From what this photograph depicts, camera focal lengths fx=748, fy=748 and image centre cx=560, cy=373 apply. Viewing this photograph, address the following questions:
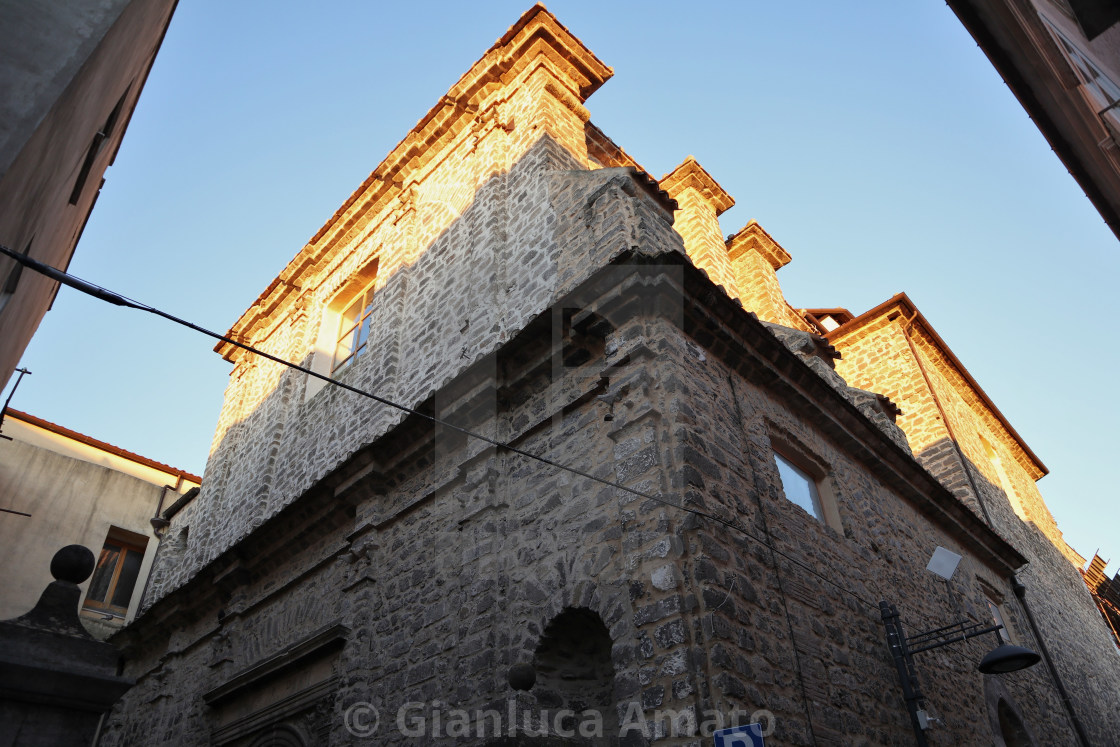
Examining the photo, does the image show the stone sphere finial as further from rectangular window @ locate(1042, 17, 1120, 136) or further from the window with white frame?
rectangular window @ locate(1042, 17, 1120, 136)

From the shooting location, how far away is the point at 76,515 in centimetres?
1250

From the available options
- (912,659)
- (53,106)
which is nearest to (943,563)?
(912,659)

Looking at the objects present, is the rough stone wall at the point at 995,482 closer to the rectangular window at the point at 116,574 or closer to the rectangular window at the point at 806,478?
the rectangular window at the point at 806,478

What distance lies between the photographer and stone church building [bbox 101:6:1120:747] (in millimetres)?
4652

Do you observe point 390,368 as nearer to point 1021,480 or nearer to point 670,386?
point 670,386

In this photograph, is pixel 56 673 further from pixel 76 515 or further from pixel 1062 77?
pixel 76 515

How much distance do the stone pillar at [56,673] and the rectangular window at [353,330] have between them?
6.51 m

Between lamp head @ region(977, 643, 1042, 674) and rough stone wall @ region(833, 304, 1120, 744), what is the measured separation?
538 centimetres

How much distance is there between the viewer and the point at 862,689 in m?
5.23

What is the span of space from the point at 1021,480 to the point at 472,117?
44.7ft

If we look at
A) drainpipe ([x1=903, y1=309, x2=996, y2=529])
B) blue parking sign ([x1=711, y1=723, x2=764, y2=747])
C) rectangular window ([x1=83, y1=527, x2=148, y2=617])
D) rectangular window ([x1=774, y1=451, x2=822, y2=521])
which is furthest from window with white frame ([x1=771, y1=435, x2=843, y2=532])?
rectangular window ([x1=83, y1=527, x2=148, y2=617])

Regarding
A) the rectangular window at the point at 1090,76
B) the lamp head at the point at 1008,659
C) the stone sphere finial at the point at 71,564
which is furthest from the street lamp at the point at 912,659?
the stone sphere finial at the point at 71,564

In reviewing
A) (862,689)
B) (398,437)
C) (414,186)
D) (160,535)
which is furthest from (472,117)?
(160,535)

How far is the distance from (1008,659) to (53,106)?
21.9 feet
